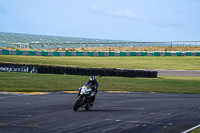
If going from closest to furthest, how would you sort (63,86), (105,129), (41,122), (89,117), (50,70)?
(105,129)
(41,122)
(89,117)
(63,86)
(50,70)

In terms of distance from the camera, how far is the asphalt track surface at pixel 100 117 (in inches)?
359

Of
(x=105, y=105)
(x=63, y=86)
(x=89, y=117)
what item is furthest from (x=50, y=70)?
(x=89, y=117)

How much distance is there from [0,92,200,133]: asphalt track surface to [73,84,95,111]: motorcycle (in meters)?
0.27

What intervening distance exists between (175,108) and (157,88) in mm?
8750

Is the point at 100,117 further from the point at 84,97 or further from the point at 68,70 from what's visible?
the point at 68,70

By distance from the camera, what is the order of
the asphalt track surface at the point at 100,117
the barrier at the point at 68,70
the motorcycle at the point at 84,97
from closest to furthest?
the asphalt track surface at the point at 100,117, the motorcycle at the point at 84,97, the barrier at the point at 68,70

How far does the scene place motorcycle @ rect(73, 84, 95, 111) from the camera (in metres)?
12.4

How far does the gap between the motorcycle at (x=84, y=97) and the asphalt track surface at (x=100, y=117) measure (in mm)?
269

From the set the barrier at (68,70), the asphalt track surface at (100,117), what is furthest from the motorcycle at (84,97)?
the barrier at (68,70)

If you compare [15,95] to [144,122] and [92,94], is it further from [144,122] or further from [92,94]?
[144,122]

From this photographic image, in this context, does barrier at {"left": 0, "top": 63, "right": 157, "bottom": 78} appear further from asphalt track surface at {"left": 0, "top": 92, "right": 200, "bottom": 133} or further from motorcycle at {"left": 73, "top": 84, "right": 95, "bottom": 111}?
motorcycle at {"left": 73, "top": 84, "right": 95, "bottom": 111}

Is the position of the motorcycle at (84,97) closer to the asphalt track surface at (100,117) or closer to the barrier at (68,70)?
the asphalt track surface at (100,117)

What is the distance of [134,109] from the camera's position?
43.1ft

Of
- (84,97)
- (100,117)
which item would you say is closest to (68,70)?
(84,97)
